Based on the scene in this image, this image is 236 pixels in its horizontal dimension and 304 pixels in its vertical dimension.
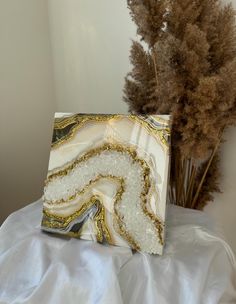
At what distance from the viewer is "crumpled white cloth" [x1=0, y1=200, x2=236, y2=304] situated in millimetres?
667

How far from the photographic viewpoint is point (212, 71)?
95 cm

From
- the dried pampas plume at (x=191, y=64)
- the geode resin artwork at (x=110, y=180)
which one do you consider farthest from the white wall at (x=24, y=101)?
the dried pampas plume at (x=191, y=64)

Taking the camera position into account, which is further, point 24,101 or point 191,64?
point 24,101

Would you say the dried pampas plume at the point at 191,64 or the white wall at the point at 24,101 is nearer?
the dried pampas plume at the point at 191,64

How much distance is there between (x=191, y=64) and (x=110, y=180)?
1.41ft

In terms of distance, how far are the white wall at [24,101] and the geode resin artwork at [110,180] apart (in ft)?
1.92

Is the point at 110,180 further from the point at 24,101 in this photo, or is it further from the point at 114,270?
the point at 24,101

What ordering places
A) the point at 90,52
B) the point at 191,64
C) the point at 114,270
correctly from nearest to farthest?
the point at 114,270, the point at 191,64, the point at 90,52

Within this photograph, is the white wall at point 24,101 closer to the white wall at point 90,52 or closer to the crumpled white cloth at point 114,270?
the white wall at point 90,52

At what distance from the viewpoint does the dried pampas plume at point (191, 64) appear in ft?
2.83

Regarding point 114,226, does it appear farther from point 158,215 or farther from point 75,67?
point 75,67

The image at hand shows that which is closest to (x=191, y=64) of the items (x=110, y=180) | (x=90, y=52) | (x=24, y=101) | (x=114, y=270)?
(x=110, y=180)

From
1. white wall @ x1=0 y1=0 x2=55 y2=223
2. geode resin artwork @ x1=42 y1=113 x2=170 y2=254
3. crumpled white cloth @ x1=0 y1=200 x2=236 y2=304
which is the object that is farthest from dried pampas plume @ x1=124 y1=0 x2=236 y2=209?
white wall @ x1=0 y1=0 x2=55 y2=223

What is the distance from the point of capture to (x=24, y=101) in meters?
1.51
